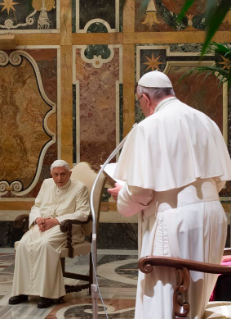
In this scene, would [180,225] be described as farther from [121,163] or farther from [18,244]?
[18,244]

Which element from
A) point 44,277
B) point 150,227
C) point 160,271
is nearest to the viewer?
point 160,271

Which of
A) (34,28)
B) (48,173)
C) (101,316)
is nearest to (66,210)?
(101,316)

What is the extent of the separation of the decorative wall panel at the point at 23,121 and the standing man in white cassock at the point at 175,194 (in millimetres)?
6768

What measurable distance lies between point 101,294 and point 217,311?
3797mm

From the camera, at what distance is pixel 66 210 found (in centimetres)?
657

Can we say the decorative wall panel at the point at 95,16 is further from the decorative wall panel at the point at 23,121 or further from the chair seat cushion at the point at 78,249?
the chair seat cushion at the point at 78,249

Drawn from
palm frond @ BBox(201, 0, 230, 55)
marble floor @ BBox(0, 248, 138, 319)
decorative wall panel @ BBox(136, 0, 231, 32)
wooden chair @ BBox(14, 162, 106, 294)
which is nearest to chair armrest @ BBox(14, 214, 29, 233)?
wooden chair @ BBox(14, 162, 106, 294)

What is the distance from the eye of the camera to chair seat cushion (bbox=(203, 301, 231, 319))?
8.63 ft

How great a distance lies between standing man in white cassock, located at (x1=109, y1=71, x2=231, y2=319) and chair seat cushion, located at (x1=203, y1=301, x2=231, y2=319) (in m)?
0.06

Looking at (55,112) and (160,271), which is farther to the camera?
(55,112)

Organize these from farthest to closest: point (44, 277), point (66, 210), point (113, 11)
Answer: point (113, 11), point (66, 210), point (44, 277)

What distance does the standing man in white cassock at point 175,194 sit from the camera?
2938mm

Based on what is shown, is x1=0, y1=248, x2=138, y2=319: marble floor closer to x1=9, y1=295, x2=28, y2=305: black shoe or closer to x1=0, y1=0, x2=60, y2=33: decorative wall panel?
x1=9, y1=295, x2=28, y2=305: black shoe

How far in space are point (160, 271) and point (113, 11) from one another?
748 cm
